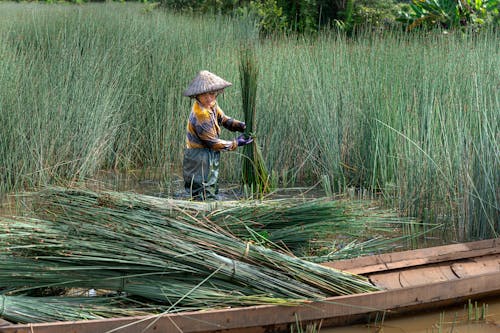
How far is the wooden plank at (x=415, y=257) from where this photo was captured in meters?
4.76

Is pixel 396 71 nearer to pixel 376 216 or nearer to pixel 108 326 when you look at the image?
pixel 376 216

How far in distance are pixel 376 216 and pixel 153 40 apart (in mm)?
4620

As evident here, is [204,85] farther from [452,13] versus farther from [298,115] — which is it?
[452,13]

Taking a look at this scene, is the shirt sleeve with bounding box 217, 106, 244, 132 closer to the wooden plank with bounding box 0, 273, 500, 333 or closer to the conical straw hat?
the conical straw hat

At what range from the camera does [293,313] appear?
424 cm

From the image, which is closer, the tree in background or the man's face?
the man's face

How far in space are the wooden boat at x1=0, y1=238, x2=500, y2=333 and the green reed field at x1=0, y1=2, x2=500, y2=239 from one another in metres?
0.55

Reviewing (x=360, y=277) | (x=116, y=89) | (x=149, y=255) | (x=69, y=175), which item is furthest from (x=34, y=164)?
(x=360, y=277)

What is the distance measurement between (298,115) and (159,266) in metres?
3.66

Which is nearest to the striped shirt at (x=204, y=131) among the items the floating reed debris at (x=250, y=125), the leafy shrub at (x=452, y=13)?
the floating reed debris at (x=250, y=125)

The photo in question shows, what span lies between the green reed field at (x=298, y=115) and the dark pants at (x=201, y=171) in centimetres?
58

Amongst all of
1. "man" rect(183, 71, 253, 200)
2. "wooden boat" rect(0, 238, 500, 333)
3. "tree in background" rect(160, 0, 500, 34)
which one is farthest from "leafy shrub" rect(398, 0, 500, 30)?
"wooden boat" rect(0, 238, 500, 333)

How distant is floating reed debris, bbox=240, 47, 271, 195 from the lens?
642 centimetres

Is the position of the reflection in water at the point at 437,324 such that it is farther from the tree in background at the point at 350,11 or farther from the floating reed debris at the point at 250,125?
the tree in background at the point at 350,11
